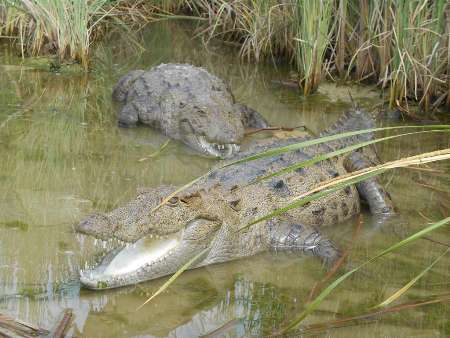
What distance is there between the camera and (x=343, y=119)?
5.83 m

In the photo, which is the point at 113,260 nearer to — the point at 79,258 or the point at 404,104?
the point at 79,258

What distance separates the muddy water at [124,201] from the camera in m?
3.84

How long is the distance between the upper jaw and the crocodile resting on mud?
41.8 inches

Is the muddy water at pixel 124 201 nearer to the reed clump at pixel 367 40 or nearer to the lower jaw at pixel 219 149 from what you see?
the lower jaw at pixel 219 149

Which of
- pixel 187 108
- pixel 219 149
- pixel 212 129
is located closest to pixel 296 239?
pixel 219 149

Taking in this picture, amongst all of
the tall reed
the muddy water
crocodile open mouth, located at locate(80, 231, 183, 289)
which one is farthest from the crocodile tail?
the tall reed

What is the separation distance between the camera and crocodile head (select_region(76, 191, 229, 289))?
13.1ft

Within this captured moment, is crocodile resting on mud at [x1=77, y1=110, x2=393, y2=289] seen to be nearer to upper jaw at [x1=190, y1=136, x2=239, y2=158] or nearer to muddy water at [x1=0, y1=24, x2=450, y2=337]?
muddy water at [x1=0, y1=24, x2=450, y2=337]

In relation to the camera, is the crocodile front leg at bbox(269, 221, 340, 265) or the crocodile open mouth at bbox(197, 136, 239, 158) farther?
the crocodile open mouth at bbox(197, 136, 239, 158)

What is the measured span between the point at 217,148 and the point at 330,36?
72.8 inches

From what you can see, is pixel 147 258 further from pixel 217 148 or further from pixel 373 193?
pixel 217 148

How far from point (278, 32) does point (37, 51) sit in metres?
→ 2.60

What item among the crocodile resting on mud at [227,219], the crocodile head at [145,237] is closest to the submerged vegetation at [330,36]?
the crocodile resting on mud at [227,219]

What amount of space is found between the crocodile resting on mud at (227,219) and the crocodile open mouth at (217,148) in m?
1.06
